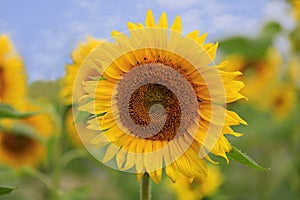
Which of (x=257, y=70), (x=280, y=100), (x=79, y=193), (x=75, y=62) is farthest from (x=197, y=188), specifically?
(x=257, y=70)

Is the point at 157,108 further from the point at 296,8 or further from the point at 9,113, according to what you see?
the point at 296,8

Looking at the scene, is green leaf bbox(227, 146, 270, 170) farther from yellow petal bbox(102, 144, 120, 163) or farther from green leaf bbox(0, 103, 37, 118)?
green leaf bbox(0, 103, 37, 118)

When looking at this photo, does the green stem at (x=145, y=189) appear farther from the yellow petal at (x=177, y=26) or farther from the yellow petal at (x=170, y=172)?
the yellow petal at (x=177, y=26)

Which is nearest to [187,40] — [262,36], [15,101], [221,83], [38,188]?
[221,83]

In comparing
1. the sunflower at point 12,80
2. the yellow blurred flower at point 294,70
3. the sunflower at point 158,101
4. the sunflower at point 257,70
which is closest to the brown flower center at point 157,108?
the sunflower at point 158,101

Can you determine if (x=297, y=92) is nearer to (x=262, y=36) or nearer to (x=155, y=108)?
(x=262, y=36)

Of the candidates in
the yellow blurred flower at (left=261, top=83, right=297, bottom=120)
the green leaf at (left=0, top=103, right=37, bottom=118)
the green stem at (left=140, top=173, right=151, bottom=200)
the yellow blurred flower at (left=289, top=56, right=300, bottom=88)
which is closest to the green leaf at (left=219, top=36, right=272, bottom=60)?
the yellow blurred flower at (left=289, top=56, right=300, bottom=88)
